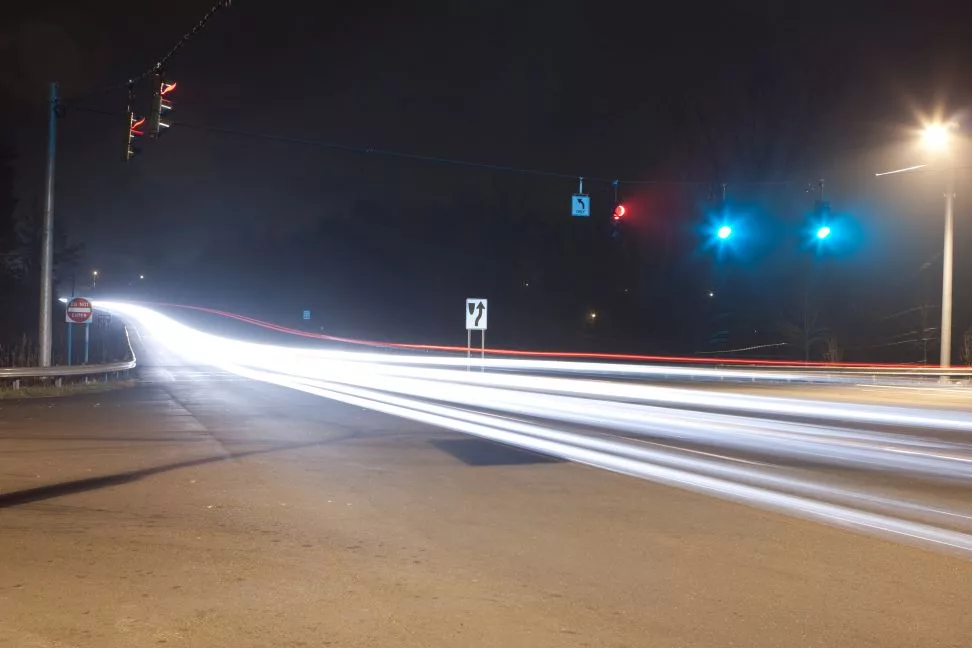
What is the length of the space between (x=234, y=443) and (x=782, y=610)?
10462 millimetres

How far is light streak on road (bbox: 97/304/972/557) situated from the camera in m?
9.38

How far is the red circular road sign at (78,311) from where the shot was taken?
26938 mm

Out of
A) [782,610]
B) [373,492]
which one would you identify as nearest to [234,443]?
[373,492]

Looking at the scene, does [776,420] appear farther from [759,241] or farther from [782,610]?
[759,241]

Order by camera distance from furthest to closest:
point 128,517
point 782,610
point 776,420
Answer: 1. point 776,420
2. point 128,517
3. point 782,610

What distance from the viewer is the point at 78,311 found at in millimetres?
27078

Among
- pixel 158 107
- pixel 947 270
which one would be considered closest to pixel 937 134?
pixel 947 270

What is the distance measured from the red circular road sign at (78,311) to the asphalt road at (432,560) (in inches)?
638

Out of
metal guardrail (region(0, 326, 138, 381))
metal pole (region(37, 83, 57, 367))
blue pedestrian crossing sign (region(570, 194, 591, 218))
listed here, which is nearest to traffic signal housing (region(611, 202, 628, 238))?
blue pedestrian crossing sign (region(570, 194, 591, 218))

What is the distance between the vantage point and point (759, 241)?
52.7 m

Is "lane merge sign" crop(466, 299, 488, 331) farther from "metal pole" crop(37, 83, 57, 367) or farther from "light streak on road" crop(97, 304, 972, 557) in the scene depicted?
"metal pole" crop(37, 83, 57, 367)

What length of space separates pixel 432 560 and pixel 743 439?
9.61m

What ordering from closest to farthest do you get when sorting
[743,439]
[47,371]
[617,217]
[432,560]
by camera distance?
1. [432,560]
2. [743,439]
3. [617,217]
4. [47,371]

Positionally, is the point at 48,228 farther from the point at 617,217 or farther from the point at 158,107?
the point at 617,217
